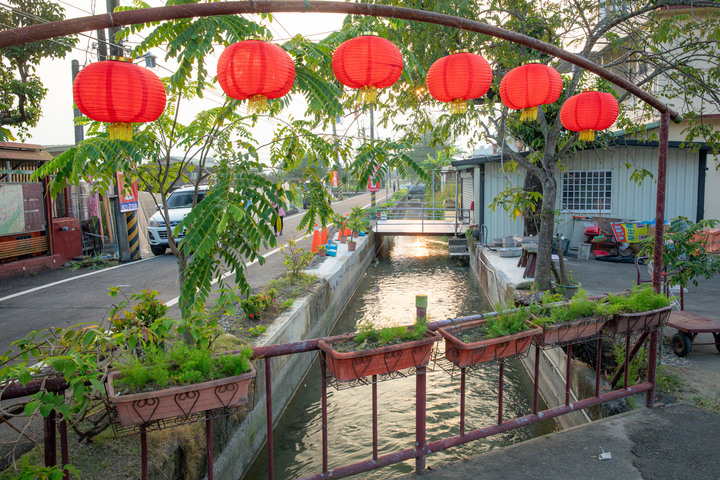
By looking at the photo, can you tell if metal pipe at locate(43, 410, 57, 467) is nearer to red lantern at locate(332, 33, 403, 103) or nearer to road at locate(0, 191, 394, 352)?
red lantern at locate(332, 33, 403, 103)

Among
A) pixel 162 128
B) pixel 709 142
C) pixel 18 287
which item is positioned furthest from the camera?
pixel 18 287

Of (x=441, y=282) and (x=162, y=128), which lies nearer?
(x=162, y=128)

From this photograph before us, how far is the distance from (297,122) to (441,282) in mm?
11147

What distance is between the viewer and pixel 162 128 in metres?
4.94

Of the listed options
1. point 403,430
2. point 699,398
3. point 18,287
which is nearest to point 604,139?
point 699,398

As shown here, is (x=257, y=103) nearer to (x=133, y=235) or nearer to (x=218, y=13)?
(x=218, y=13)

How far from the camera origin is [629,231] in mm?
13219

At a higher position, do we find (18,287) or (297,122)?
(297,122)

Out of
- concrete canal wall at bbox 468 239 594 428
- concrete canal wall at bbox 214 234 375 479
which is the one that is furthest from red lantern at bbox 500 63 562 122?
concrete canal wall at bbox 214 234 375 479

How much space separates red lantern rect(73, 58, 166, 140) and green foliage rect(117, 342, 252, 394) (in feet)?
5.56

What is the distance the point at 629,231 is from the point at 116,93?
13499 mm

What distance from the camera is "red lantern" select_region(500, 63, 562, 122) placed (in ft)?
16.8

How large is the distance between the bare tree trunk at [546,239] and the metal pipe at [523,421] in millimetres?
4159

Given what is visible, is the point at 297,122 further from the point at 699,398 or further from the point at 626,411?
the point at 699,398
